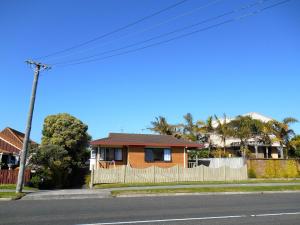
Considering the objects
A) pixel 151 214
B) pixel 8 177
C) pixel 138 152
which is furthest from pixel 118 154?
pixel 151 214

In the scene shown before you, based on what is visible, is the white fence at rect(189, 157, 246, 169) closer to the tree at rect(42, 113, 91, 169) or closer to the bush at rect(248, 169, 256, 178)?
the bush at rect(248, 169, 256, 178)

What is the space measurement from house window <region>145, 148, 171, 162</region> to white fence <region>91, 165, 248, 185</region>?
17.3 feet

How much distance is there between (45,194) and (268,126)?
100ft

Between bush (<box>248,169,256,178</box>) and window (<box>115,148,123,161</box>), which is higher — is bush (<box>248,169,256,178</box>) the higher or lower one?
the lower one

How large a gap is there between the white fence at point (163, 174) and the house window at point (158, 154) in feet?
17.3

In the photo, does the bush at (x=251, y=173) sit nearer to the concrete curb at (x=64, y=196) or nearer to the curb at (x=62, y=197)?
the concrete curb at (x=64, y=196)

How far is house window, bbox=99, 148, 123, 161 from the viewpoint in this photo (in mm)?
33062

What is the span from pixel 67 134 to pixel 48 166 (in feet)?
33.6

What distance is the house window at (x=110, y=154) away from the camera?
33.1 m

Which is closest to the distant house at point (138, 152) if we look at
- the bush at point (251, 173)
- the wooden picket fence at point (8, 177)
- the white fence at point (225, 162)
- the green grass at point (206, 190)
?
the white fence at point (225, 162)

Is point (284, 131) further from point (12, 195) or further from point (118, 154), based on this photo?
point (12, 195)

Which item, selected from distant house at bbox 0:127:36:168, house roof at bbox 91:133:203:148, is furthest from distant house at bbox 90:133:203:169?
distant house at bbox 0:127:36:168

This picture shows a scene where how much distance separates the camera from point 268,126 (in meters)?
41.7

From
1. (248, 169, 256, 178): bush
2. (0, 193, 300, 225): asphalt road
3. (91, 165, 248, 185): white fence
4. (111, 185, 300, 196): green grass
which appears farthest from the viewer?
(248, 169, 256, 178): bush
